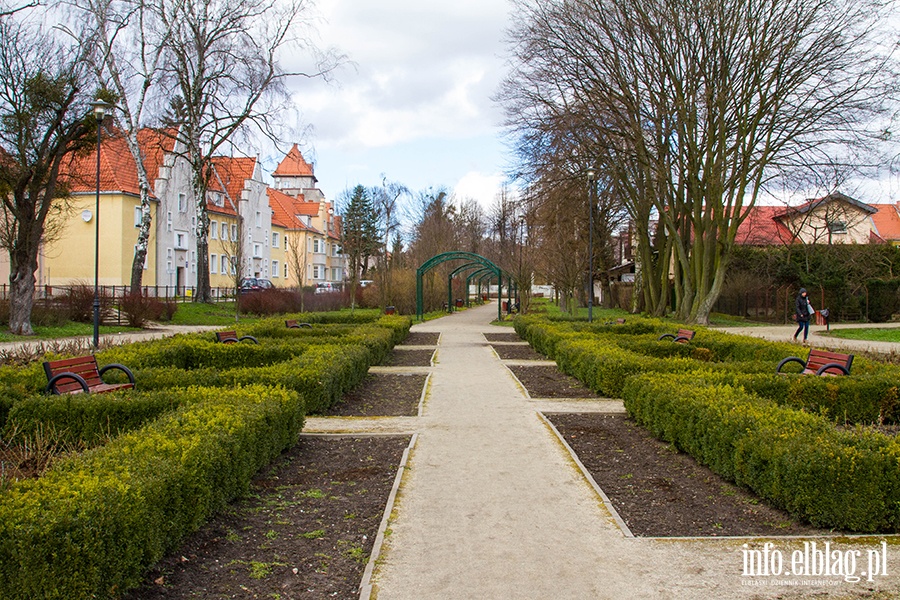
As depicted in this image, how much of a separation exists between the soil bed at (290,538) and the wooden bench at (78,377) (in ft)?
8.80

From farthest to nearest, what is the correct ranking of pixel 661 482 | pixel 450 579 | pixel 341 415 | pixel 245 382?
1. pixel 341 415
2. pixel 245 382
3. pixel 661 482
4. pixel 450 579

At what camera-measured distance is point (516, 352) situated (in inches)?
764

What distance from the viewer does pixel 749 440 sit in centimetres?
613

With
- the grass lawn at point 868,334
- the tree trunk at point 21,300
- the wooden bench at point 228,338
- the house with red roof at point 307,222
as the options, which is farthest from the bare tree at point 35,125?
the house with red roof at point 307,222

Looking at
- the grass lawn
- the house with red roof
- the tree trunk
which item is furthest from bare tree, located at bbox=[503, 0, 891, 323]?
the house with red roof

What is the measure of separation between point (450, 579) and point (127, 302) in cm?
2568

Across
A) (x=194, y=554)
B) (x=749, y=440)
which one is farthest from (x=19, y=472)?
(x=749, y=440)

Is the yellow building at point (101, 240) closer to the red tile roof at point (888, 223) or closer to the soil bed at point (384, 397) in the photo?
the soil bed at point (384, 397)

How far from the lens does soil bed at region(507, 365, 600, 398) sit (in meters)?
12.0

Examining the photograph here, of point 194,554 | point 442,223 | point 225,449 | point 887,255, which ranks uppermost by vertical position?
point 442,223

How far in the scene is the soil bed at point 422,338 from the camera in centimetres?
2225

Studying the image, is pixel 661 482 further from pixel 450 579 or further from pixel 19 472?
pixel 19 472

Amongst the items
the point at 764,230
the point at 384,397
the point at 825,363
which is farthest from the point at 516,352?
the point at 764,230

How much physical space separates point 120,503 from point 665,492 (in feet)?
14.6
